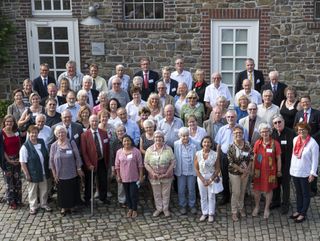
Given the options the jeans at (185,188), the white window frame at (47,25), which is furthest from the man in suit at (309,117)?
the white window frame at (47,25)

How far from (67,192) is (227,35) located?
21.9 feet

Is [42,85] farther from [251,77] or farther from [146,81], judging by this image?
[251,77]

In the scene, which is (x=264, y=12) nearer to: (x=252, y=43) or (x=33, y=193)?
(x=252, y=43)

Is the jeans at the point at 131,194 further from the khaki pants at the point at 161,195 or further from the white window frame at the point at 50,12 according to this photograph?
the white window frame at the point at 50,12

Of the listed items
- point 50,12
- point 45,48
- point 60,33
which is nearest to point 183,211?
point 60,33

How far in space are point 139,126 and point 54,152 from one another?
1.56 metres

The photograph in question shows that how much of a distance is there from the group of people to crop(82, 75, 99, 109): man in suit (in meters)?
0.55

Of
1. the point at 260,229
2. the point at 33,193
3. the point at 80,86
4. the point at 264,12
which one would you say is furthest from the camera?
the point at 264,12

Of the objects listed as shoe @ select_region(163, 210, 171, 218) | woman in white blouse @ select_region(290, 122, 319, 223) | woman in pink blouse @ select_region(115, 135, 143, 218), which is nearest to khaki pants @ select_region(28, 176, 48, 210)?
woman in pink blouse @ select_region(115, 135, 143, 218)

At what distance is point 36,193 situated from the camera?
31.2 feet

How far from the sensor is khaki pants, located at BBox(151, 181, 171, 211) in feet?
30.2

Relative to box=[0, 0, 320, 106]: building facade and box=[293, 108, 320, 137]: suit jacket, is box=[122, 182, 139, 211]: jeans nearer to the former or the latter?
box=[293, 108, 320, 137]: suit jacket

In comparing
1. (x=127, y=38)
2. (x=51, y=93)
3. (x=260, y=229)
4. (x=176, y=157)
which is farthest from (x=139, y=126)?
(x=127, y=38)

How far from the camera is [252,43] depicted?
1415 cm
